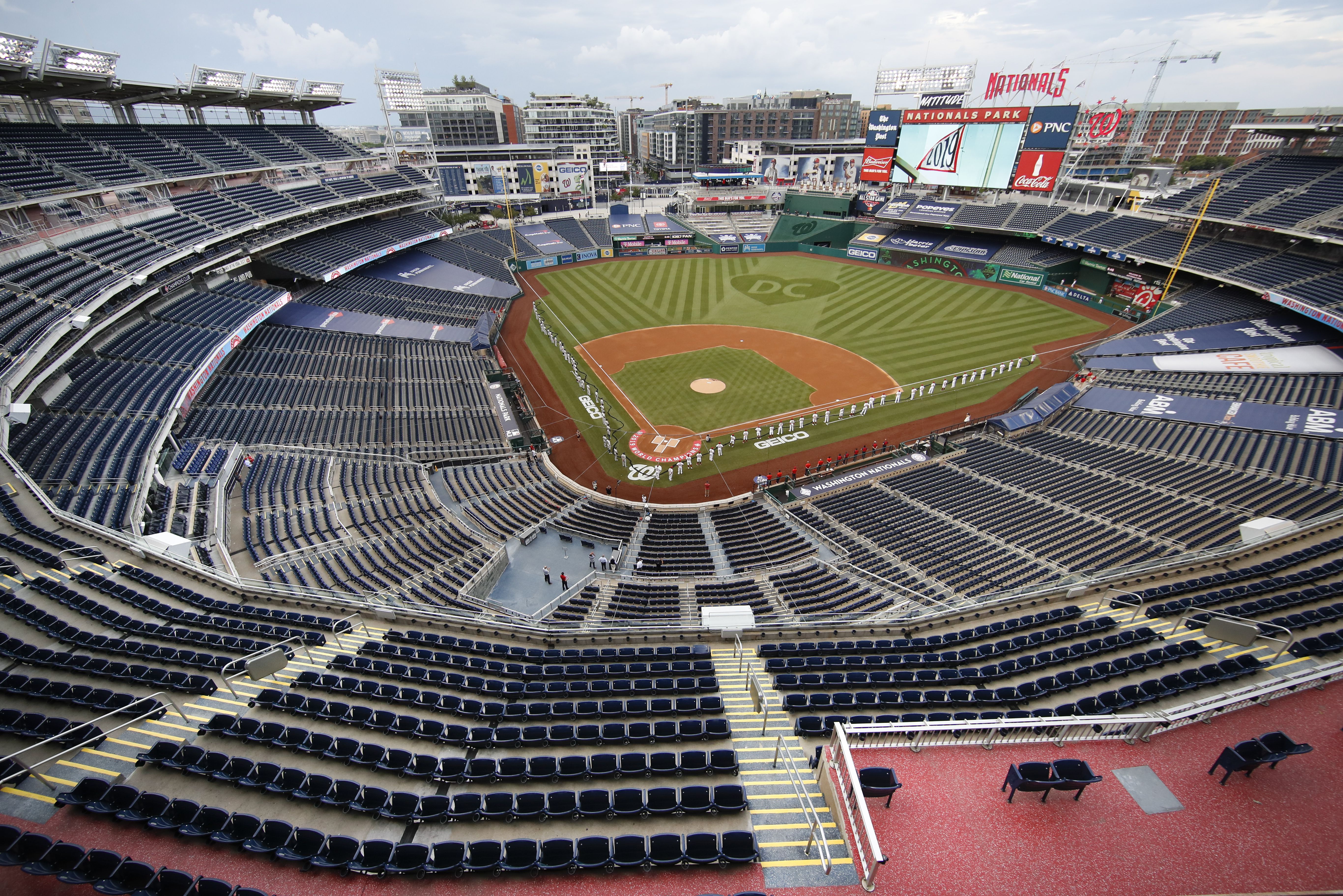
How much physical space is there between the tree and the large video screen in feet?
199

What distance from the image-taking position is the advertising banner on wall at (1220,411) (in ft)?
87.5

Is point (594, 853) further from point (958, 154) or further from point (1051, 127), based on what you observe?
point (958, 154)

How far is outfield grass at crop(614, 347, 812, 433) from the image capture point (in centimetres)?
3628

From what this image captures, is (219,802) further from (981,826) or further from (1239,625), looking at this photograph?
(1239,625)

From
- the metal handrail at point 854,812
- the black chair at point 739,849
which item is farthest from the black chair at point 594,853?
the metal handrail at point 854,812

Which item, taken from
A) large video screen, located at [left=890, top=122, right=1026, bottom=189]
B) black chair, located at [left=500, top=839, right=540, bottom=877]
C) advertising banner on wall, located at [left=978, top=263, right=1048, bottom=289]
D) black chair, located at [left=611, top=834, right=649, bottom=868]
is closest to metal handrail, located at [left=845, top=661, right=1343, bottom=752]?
black chair, located at [left=611, top=834, right=649, bottom=868]

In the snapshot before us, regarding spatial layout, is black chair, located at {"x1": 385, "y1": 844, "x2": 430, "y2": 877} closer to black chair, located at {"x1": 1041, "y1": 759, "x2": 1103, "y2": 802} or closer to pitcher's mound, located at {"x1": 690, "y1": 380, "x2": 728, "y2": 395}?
black chair, located at {"x1": 1041, "y1": 759, "x2": 1103, "y2": 802}

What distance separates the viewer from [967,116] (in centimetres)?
6250

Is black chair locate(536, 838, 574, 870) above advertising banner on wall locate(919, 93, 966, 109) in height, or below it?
below

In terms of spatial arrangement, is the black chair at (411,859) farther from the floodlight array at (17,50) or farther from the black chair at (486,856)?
the floodlight array at (17,50)

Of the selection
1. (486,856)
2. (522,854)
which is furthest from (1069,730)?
(486,856)

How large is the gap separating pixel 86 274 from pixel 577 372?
1046 inches

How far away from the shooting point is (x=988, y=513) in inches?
960

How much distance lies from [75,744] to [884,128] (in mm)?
84025
